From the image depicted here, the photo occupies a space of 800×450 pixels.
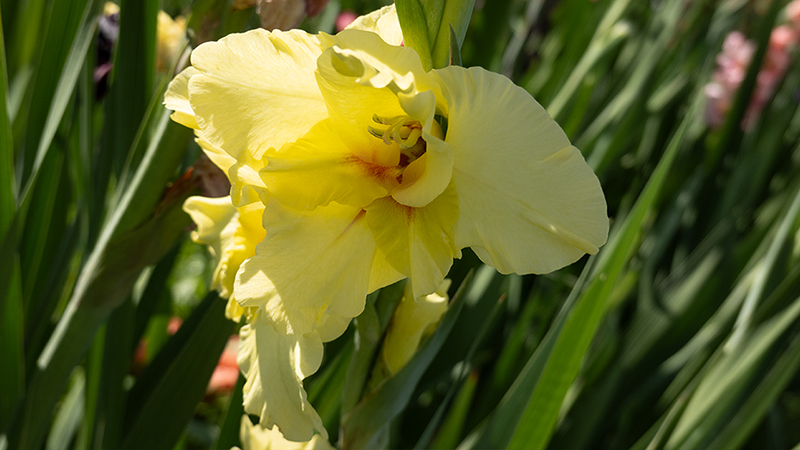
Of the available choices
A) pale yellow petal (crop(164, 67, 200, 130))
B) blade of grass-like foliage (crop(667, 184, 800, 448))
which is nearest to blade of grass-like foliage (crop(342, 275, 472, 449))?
pale yellow petal (crop(164, 67, 200, 130))

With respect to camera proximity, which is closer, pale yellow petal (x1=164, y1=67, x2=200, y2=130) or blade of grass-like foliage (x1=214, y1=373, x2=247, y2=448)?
pale yellow petal (x1=164, y1=67, x2=200, y2=130)

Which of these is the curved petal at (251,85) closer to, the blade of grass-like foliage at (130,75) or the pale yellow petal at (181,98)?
the pale yellow petal at (181,98)

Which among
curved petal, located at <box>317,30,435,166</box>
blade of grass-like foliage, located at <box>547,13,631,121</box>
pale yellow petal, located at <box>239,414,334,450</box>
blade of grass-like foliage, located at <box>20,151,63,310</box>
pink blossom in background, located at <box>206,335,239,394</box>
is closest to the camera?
curved petal, located at <box>317,30,435,166</box>

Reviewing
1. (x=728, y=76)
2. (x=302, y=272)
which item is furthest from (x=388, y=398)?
(x=728, y=76)

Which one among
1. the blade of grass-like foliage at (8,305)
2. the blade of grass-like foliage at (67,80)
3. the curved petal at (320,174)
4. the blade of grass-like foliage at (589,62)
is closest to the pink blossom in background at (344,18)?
the blade of grass-like foliage at (589,62)

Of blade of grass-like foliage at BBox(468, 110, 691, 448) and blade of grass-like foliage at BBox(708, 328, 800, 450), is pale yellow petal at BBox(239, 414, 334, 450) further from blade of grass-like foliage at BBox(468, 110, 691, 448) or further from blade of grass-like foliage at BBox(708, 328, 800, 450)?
blade of grass-like foliage at BBox(708, 328, 800, 450)

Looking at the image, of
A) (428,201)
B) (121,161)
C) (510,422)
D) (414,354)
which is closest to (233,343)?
(121,161)
